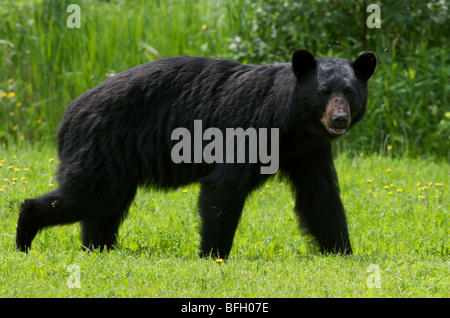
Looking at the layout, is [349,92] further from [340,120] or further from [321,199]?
[321,199]

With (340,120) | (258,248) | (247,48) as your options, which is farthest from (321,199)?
(247,48)

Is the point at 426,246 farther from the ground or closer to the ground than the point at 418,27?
closer to the ground

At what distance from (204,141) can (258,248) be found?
40.4 inches

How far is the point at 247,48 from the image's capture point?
10.7m

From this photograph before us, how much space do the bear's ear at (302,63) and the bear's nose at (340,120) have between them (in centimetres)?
54

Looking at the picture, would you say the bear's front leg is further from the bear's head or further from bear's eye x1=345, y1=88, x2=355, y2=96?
bear's eye x1=345, y1=88, x2=355, y2=96

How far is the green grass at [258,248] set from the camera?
16.0 ft

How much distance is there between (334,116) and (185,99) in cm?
135

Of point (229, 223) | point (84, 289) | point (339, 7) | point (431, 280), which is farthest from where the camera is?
point (339, 7)

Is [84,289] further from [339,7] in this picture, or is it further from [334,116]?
[339,7]

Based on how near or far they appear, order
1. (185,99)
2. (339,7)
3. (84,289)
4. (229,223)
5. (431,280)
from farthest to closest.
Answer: (339,7) → (185,99) → (229,223) → (431,280) → (84,289)

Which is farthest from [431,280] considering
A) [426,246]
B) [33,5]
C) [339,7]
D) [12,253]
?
[33,5]

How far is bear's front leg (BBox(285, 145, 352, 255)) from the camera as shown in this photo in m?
6.16

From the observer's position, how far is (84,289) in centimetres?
473
